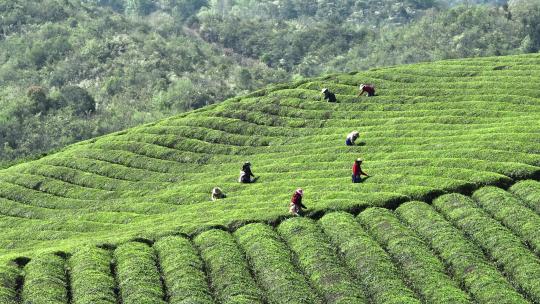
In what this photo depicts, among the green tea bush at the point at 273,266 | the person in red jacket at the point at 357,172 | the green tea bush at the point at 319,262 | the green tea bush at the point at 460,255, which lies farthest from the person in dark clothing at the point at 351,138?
the green tea bush at the point at 273,266

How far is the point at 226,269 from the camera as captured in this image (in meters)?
39.3

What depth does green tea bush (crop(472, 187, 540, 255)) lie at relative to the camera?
130ft

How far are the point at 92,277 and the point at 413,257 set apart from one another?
13574 millimetres

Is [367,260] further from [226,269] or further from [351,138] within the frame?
[351,138]

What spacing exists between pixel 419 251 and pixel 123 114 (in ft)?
287

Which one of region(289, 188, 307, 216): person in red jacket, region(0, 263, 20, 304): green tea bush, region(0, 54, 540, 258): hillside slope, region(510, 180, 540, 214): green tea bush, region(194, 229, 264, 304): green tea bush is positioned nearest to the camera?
region(194, 229, 264, 304): green tea bush

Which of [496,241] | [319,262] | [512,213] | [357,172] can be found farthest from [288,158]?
[496,241]

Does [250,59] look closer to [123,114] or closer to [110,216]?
[123,114]

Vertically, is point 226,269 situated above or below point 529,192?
below

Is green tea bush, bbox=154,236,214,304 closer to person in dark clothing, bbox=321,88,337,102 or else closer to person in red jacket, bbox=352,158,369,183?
person in red jacket, bbox=352,158,369,183

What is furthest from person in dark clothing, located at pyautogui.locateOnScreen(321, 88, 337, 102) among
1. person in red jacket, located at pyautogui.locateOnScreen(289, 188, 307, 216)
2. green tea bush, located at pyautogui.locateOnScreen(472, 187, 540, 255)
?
person in red jacket, located at pyautogui.locateOnScreen(289, 188, 307, 216)

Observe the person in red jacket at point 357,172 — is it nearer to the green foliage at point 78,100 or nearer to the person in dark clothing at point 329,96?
the person in dark clothing at point 329,96

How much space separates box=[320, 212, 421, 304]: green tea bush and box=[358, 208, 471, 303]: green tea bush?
445mm

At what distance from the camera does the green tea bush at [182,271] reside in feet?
122
